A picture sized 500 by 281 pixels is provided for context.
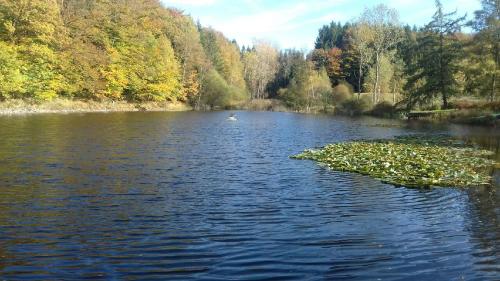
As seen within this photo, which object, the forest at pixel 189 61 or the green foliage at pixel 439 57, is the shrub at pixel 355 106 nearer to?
the forest at pixel 189 61

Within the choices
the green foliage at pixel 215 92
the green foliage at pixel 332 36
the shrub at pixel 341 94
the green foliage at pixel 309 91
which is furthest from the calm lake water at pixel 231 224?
the green foliage at pixel 332 36

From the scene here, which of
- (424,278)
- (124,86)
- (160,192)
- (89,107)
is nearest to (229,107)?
(124,86)

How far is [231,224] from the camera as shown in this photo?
11.9 meters

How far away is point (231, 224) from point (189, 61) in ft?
352

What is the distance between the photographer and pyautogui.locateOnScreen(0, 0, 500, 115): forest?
62156 mm

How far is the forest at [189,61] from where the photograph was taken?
204ft

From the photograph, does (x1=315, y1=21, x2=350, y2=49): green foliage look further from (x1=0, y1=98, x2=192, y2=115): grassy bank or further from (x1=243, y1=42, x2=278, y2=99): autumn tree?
(x1=0, y1=98, x2=192, y2=115): grassy bank

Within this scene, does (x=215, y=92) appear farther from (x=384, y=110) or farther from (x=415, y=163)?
(x=415, y=163)

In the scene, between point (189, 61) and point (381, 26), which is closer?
point (381, 26)

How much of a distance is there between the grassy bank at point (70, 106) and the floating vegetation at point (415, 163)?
47747 millimetres

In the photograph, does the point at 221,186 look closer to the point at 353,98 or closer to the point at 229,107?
the point at 353,98

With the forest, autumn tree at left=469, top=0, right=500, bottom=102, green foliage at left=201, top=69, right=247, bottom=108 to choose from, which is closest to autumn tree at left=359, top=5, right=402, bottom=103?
the forest

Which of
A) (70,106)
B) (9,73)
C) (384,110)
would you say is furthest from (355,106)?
(9,73)

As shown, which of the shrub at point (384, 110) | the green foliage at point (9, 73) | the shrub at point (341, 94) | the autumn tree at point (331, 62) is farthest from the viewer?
the autumn tree at point (331, 62)
